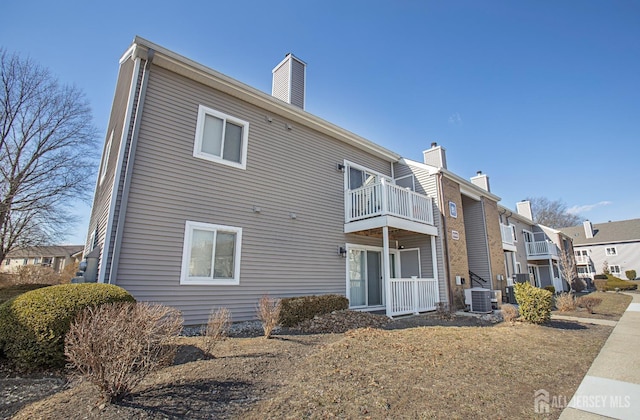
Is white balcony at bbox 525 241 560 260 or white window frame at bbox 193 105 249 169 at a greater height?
white window frame at bbox 193 105 249 169

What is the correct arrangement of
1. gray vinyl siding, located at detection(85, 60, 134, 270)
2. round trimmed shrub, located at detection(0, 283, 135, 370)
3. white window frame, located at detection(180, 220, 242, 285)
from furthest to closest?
1. gray vinyl siding, located at detection(85, 60, 134, 270)
2. white window frame, located at detection(180, 220, 242, 285)
3. round trimmed shrub, located at detection(0, 283, 135, 370)

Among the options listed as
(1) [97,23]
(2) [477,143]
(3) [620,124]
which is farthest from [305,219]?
(3) [620,124]

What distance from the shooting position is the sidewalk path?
3322mm

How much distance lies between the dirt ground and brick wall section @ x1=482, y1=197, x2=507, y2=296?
9975 mm

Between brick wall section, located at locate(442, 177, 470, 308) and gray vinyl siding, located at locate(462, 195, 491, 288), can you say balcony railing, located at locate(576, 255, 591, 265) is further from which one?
brick wall section, located at locate(442, 177, 470, 308)

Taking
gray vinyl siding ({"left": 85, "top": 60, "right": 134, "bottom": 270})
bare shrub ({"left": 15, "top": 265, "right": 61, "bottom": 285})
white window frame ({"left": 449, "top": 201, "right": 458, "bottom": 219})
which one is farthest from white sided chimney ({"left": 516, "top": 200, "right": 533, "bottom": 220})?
bare shrub ({"left": 15, "top": 265, "right": 61, "bottom": 285})

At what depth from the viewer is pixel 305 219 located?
9992mm

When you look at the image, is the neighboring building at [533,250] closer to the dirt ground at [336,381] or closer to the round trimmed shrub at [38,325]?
the dirt ground at [336,381]

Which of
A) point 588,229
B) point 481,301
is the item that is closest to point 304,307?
point 481,301

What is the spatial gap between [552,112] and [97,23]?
59.6 ft

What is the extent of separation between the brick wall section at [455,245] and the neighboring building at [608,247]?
Result: 118ft

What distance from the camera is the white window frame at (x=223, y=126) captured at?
8056 millimetres

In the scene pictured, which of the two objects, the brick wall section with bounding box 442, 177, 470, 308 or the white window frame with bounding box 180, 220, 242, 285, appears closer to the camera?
the white window frame with bounding box 180, 220, 242, 285

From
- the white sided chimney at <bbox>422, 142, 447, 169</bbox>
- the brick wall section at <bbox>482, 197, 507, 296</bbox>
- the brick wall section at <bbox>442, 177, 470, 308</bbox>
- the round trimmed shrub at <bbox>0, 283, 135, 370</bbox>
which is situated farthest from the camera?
the brick wall section at <bbox>482, 197, 507, 296</bbox>
